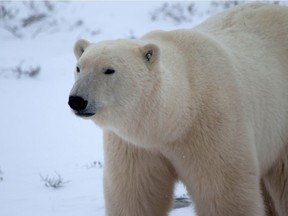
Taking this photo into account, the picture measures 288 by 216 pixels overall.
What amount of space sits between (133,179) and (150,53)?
2.70 ft

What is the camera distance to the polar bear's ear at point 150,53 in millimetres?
3125

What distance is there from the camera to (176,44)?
3.54 m

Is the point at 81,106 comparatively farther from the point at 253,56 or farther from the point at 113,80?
the point at 253,56

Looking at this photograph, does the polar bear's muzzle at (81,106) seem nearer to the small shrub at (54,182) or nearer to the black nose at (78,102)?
the black nose at (78,102)

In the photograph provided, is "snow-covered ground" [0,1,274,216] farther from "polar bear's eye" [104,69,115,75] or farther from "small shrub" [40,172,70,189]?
"polar bear's eye" [104,69,115,75]

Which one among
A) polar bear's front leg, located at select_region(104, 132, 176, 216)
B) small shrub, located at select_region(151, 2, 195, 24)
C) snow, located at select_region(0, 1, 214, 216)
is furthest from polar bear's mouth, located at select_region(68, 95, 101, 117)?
small shrub, located at select_region(151, 2, 195, 24)

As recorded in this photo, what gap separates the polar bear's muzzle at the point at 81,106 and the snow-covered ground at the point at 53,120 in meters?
1.82

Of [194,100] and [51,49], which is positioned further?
[51,49]

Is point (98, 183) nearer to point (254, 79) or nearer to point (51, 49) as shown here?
point (254, 79)

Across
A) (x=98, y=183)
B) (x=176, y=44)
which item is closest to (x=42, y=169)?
(x=98, y=183)

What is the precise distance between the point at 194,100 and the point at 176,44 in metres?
0.41

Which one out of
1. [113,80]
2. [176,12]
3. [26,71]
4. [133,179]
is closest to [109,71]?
[113,80]

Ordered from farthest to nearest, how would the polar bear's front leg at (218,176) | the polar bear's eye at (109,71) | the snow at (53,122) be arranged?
1. the snow at (53,122)
2. the polar bear's front leg at (218,176)
3. the polar bear's eye at (109,71)

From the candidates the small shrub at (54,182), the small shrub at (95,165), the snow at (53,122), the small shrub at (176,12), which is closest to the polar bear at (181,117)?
the snow at (53,122)
